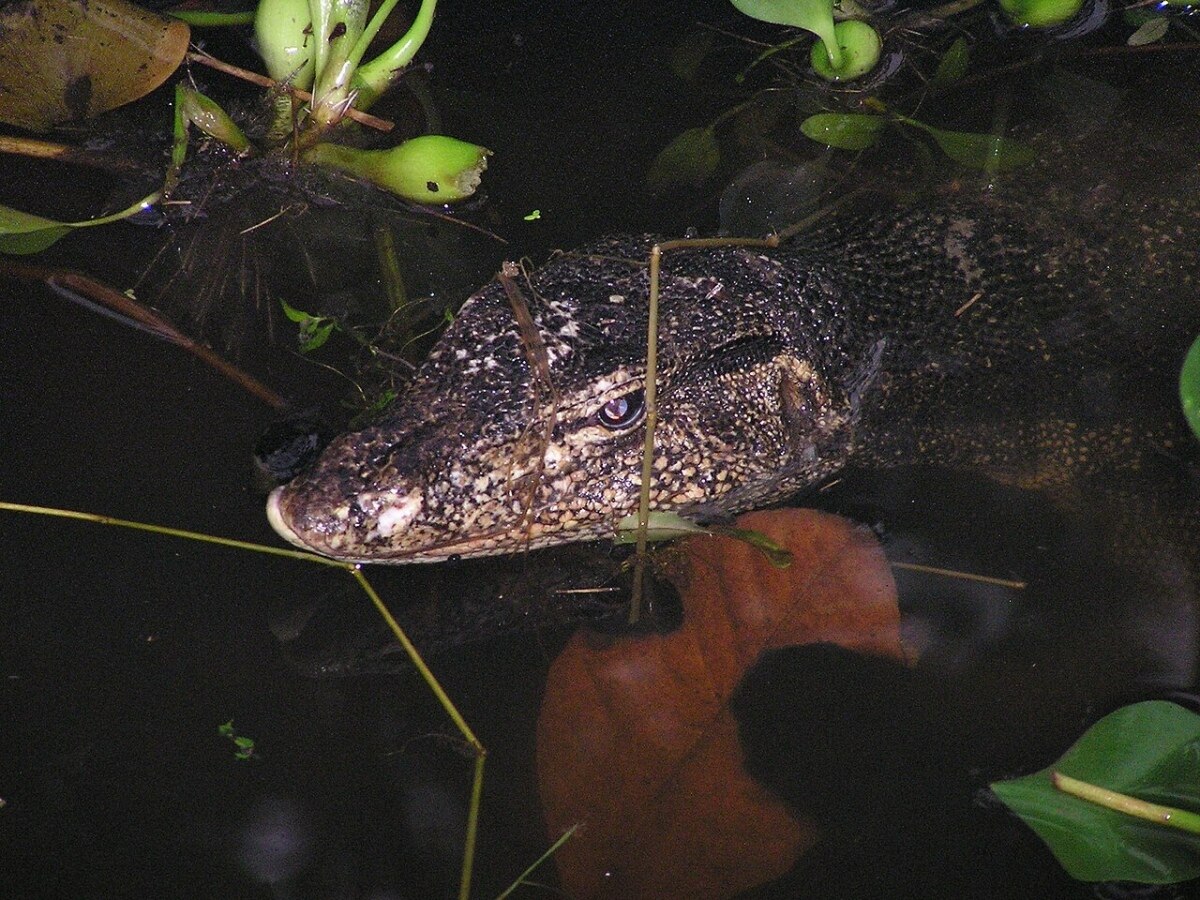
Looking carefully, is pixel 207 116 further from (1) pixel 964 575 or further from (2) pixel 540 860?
(1) pixel 964 575

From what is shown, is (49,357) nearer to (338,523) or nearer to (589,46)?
(338,523)

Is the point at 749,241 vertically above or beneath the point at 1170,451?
above

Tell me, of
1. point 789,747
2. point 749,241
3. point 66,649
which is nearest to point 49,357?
point 66,649

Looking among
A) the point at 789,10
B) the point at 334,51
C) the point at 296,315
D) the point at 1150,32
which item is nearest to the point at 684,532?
the point at 296,315

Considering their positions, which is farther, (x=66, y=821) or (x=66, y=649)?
(x=66, y=649)

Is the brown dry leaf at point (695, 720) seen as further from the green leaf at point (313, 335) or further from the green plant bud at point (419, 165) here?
the green plant bud at point (419, 165)

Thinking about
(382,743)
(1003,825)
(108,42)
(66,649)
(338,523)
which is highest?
(108,42)

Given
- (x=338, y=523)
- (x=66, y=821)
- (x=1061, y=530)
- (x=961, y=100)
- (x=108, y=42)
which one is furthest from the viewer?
(x=961, y=100)
